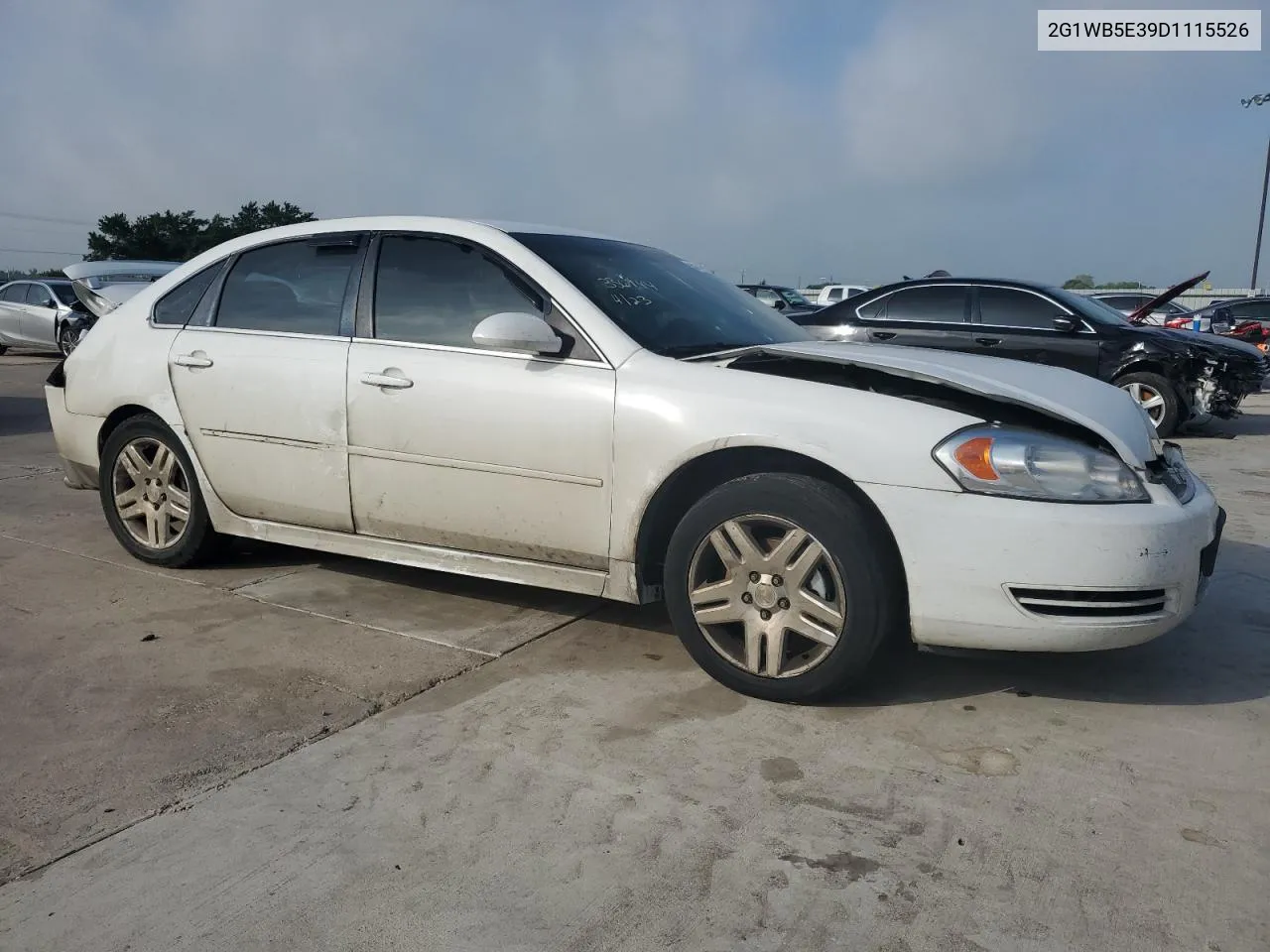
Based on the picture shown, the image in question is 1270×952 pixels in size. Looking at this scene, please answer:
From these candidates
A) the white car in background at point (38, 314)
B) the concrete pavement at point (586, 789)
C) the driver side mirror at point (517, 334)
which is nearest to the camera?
the concrete pavement at point (586, 789)

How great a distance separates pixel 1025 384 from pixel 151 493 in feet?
12.2

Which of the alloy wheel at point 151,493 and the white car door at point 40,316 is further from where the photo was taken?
the white car door at point 40,316

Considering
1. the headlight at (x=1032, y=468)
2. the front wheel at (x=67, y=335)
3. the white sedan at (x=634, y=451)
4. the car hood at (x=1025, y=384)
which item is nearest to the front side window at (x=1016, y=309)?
the white sedan at (x=634, y=451)

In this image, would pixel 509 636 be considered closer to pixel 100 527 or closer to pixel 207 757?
pixel 207 757

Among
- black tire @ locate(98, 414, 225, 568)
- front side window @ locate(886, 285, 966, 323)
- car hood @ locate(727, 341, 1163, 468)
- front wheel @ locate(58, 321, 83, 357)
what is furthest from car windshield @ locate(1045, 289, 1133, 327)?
front wheel @ locate(58, 321, 83, 357)

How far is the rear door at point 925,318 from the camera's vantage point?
388 inches

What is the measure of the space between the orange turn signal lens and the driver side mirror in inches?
54.4

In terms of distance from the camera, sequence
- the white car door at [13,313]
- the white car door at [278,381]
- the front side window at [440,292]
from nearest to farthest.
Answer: the front side window at [440,292] → the white car door at [278,381] → the white car door at [13,313]

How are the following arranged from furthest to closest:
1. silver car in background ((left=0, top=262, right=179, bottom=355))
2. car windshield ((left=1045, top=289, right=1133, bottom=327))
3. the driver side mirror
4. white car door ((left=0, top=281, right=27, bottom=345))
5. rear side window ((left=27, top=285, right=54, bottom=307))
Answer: white car door ((left=0, top=281, right=27, bottom=345)), rear side window ((left=27, top=285, right=54, bottom=307)), silver car in background ((left=0, top=262, right=179, bottom=355)), car windshield ((left=1045, top=289, right=1133, bottom=327)), the driver side mirror

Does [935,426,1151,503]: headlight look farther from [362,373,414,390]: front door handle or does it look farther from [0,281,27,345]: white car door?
[0,281,27,345]: white car door

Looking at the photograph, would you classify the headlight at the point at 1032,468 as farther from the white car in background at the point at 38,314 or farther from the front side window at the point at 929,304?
the white car in background at the point at 38,314

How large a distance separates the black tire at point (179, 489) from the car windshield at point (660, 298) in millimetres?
A: 1863

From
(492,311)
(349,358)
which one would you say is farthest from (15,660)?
(492,311)

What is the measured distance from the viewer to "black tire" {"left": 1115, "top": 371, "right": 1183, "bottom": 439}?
9.88 meters
